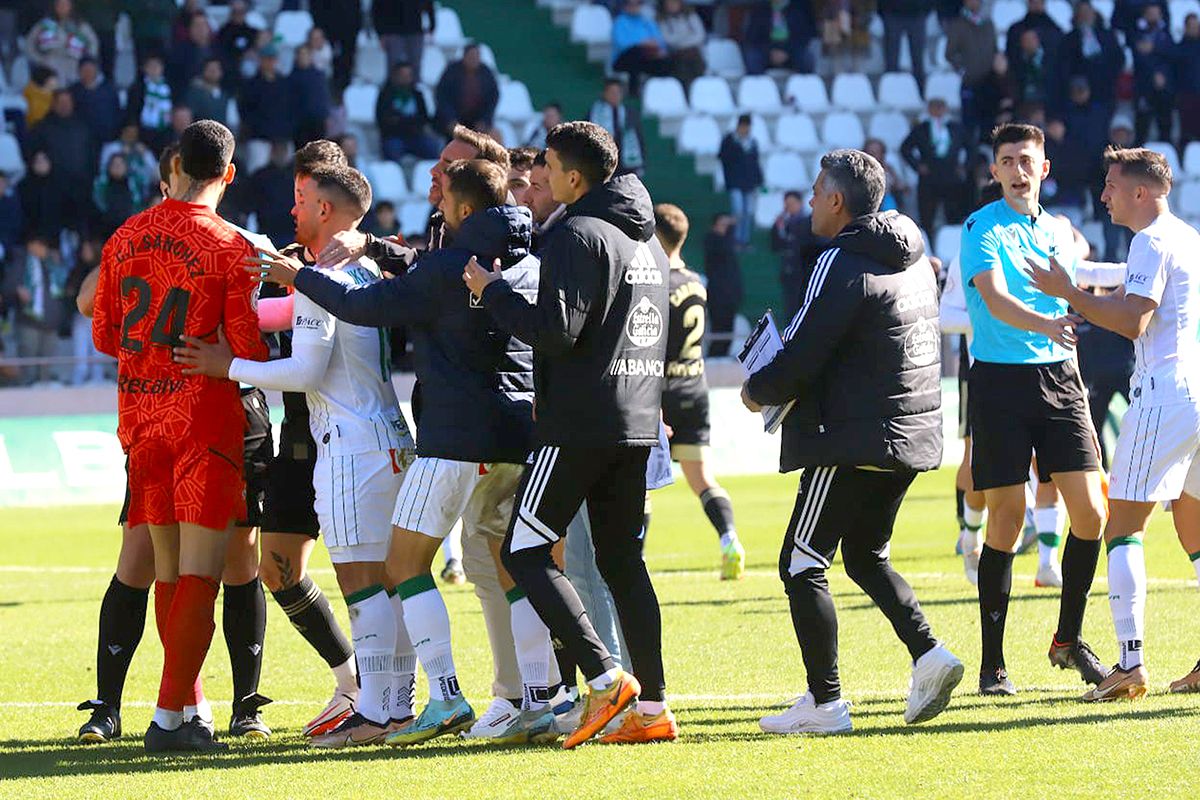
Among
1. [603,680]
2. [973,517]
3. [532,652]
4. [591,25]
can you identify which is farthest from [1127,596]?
[591,25]

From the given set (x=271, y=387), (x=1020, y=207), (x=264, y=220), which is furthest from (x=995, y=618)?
(x=264, y=220)

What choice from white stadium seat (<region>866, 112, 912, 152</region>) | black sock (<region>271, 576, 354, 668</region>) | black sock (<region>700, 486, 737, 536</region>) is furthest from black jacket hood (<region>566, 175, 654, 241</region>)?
white stadium seat (<region>866, 112, 912, 152</region>)

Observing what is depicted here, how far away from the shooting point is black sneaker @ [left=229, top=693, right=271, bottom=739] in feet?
25.0

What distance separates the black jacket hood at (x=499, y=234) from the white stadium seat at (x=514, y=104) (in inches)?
743

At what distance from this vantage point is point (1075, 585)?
8.09 m

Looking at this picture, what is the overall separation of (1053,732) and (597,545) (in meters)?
1.72

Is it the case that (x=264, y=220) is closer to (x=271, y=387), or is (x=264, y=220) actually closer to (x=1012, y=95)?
(x=1012, y=95)

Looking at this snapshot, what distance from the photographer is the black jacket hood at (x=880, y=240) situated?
7102 mm

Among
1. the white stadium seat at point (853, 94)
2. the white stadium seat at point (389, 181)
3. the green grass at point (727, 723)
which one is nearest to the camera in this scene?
the green grass at point (727, 723)

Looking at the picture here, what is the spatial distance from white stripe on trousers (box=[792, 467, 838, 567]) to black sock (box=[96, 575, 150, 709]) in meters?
2.56

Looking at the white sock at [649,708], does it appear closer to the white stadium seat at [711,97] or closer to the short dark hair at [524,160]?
the short dark hair at [524,160]

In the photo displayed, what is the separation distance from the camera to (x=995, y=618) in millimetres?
7980

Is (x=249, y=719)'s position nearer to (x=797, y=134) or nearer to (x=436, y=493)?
(x=436, y=493)

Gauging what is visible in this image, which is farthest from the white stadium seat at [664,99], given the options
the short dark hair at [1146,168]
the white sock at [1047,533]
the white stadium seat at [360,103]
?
the short dark hair at [1146,168]
